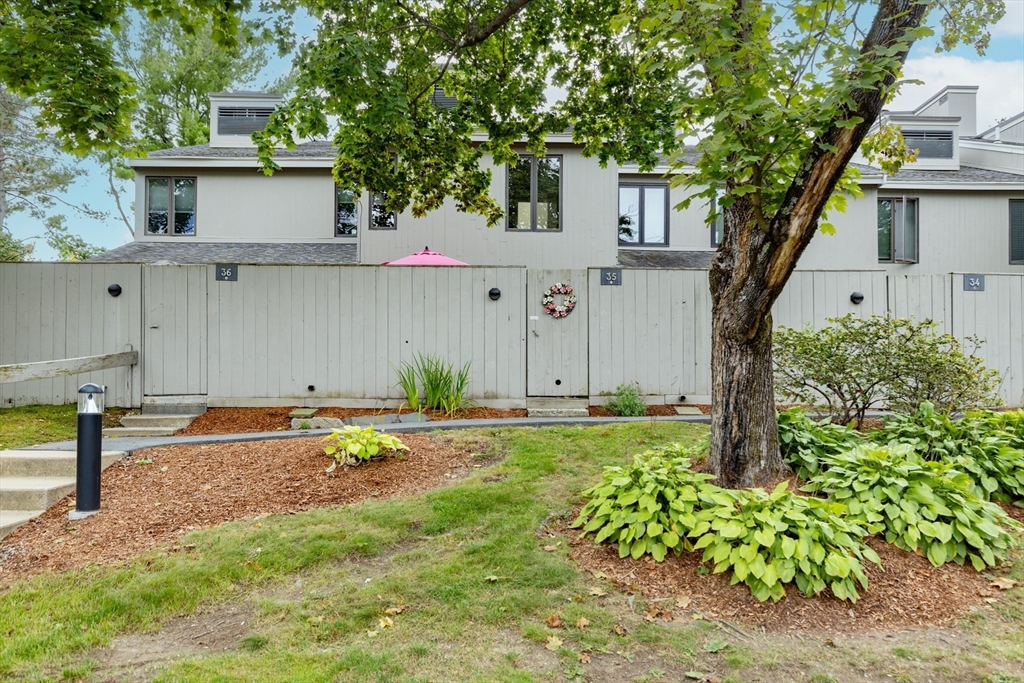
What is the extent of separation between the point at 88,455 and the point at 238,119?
12.8 meters

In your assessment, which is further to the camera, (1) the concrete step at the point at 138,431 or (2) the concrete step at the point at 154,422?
(2) the concrete step at the point at 154,422

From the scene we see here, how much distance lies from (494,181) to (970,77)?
14.1m

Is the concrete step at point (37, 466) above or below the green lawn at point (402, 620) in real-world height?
above

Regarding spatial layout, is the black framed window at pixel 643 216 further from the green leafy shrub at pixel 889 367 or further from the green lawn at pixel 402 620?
the green lawn at pixel 402 620

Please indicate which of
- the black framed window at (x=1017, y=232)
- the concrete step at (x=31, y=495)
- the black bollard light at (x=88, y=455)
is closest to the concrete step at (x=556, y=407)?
the black bollard light at (x=88, y=455)

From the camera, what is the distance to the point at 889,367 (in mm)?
5000


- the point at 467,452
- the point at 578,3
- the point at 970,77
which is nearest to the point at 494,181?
the point at 578,3

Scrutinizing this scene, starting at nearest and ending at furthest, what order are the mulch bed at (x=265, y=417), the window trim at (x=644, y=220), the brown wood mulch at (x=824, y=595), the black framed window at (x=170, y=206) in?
the brown wood mulch at (x=824, y=595) → the mulch bed at (x=265, y=417) → the window trim at (x=644, y=220) → the black framed window at (x=170, y=206)

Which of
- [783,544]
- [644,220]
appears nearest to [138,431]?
[783,544]

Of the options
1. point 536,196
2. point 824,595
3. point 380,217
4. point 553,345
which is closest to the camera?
point 824,595

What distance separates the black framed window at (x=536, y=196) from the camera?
11461mm

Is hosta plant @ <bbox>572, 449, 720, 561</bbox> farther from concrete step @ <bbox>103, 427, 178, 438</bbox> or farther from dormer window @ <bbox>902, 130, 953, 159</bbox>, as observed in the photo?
dormer window @ <bbox>902, 130, 953, 159</bbox>

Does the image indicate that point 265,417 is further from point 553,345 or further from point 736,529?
point 736,529

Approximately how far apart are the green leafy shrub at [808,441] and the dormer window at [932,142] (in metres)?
13.7
